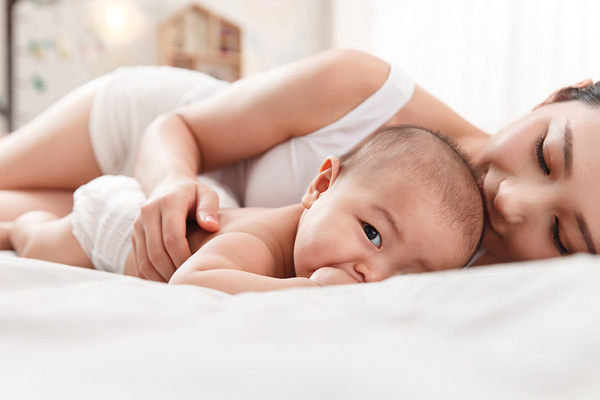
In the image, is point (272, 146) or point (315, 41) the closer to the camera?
point (272, 146)

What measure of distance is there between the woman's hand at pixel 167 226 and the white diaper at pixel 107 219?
0.12 m

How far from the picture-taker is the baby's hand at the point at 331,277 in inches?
31.2

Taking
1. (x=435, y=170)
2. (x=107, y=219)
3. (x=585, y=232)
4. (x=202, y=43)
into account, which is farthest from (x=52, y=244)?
(x=202, y=43)

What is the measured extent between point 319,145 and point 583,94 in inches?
24.3

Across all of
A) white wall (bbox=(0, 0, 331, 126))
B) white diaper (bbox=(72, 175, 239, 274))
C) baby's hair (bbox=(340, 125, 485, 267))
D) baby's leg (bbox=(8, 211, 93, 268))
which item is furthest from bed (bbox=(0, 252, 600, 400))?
white wall (bbox=(0, 0, 331, 126))

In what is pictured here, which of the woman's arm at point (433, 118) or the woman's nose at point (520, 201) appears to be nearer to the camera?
the woman's nose at point (520, 201)

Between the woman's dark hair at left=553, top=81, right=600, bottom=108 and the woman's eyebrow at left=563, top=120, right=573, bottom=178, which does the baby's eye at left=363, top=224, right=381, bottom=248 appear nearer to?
the woman's eyebrow at left=563, top=120, right=573, bottom=178

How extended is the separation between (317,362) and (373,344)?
0.16 feet

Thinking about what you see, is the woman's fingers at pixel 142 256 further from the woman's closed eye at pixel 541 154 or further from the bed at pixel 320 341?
the woman's closed eye at pixel 541 154

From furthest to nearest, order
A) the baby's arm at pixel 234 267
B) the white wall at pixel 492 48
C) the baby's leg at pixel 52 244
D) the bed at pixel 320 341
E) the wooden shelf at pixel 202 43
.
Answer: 1. the wooden shelf at pixel 202 43
2. the white wall at pixel 492 48
3. the baby's leg at pixel 52 244
4. the baby's arm at pixel 234 267
5. the bed at pixel 320 341

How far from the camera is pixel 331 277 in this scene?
0.80 metres

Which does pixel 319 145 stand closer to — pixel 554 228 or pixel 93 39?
pixel 554 228

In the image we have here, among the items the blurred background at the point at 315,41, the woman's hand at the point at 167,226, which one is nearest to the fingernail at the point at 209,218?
the woman's hand at the point at 167,226

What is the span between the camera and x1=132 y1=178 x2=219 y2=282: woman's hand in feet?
3.09
